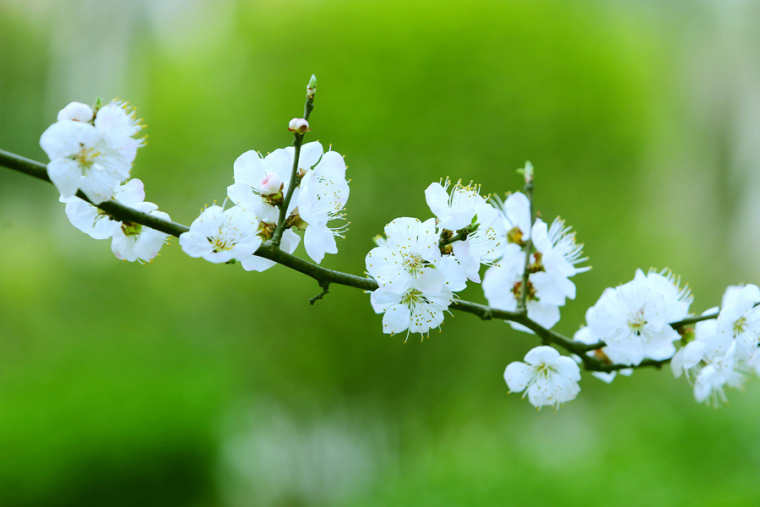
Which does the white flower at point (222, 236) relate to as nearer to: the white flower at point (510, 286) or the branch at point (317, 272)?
the branch at point (317, 272)

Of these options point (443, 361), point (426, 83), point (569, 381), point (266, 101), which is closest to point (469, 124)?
point (426, 83)

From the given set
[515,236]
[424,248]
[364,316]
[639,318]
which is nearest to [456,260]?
[424,248]

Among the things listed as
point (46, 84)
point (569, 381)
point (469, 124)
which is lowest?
point (569, 381)

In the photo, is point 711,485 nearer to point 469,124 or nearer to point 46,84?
point 469,124

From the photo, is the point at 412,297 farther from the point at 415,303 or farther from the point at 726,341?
the point at 726,341

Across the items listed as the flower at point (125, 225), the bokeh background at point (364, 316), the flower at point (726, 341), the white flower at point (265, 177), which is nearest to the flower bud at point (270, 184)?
the white flower at point (265, 177)

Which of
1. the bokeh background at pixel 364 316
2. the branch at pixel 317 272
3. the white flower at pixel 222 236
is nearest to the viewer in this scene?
the branch at pixel 317 272

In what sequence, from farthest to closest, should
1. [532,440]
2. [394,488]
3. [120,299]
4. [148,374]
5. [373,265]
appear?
[120,299], [532,440], [148,374], [394,488], [373,265]
